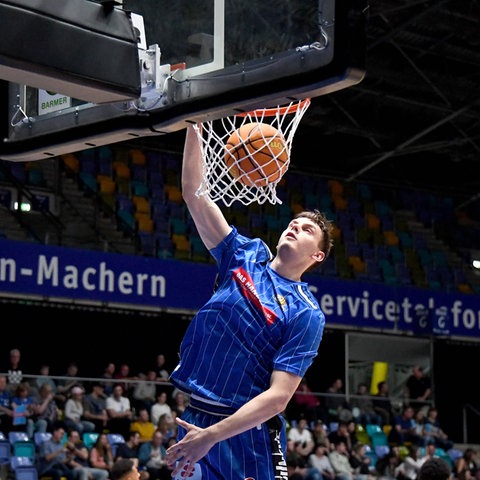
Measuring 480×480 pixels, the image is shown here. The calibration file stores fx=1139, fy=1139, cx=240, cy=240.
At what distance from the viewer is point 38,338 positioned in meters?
19.1

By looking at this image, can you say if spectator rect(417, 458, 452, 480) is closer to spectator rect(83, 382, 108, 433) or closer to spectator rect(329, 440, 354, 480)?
spectator rect(83, 382, 108, 433)

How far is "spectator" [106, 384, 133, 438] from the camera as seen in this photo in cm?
1555

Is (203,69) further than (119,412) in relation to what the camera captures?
No

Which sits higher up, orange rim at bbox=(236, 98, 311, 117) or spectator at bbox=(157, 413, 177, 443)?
orange rim at bbox=(236, 98, 311, 117)

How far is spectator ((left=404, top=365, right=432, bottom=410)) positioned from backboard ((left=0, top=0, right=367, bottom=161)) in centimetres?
1599

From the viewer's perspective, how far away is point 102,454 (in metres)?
14.6

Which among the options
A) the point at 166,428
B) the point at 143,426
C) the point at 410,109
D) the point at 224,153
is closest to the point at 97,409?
the point at 143,426

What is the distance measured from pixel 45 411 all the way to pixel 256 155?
32.2 feet

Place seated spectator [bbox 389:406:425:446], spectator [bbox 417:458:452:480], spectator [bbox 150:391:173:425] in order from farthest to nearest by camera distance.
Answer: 1. seated spectator [bbox 389:406:425:446]
2. spectator [bbox 150:391:173:425]
3. spectator [bbox 417:458:452:480]

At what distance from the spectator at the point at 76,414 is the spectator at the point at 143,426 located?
0.65 meters

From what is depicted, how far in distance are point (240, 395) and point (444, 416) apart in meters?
18.7

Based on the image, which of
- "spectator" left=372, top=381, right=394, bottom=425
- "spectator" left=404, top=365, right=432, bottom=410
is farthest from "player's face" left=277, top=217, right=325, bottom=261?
"spectator" left=404, top=365, right=432, bottom=410

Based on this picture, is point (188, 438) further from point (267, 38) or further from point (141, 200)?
point (141, 200)

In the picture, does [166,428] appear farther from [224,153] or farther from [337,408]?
[224,153]
